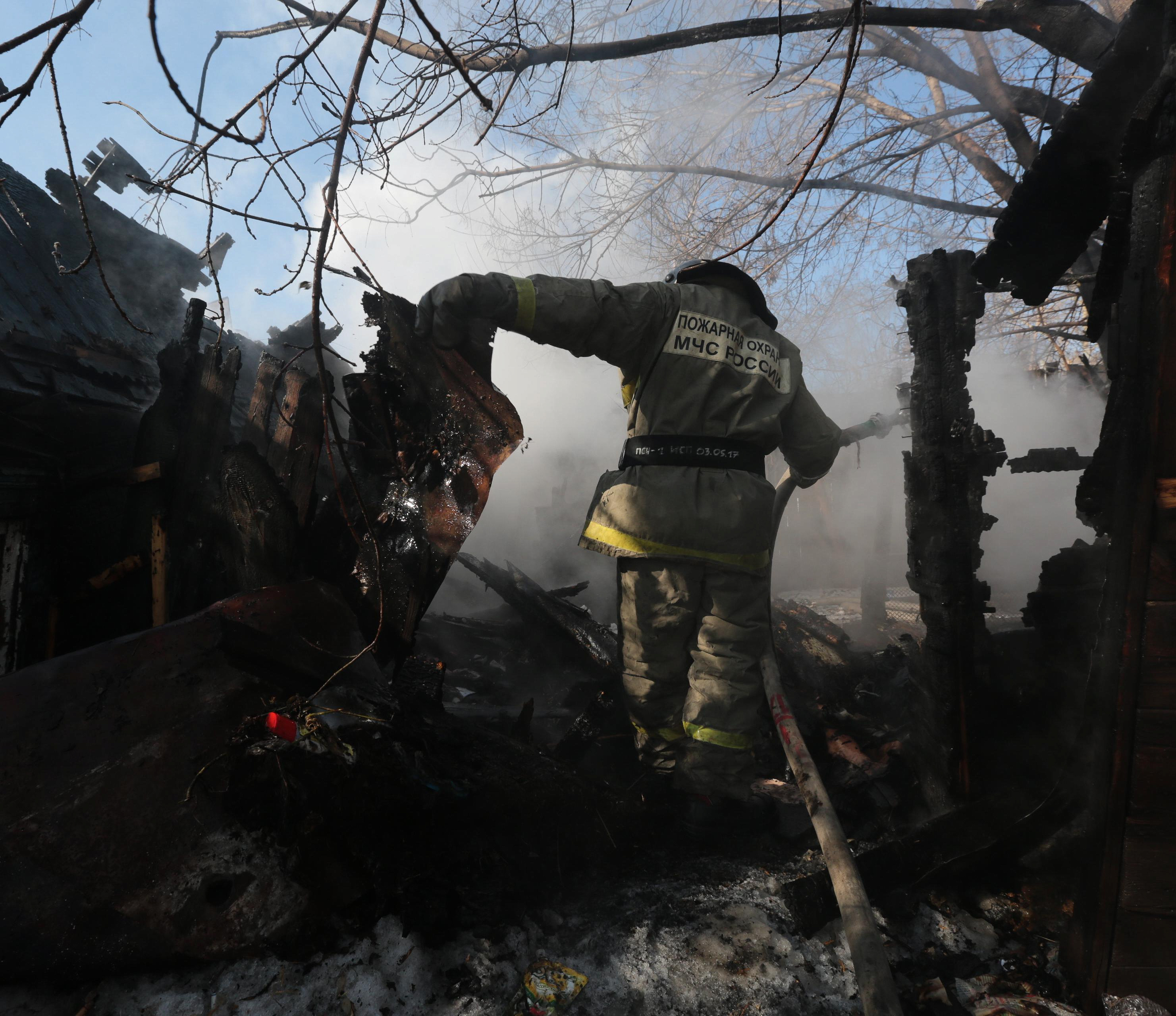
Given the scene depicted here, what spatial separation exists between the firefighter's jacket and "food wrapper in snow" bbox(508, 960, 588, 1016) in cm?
147

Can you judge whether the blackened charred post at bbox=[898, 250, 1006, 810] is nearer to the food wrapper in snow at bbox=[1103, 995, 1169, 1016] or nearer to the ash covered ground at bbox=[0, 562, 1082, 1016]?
the ash covered ground at bbox=[0, 562, 1082, 1016]

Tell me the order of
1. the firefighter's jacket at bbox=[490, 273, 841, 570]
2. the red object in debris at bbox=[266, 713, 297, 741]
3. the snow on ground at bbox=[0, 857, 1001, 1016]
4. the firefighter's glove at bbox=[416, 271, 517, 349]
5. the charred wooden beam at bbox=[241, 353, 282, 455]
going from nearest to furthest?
the snow on ground at bbox=[0, 857, 1001, 1016] → the red object in debris at bbox=[266, 713, 297, 741] → the firefighter's glove at bbox=[416, 271, 517, 349] → the firefighter's jacket at bbox=[490, 273, 841, 570] → the charred wooden beam at bbox=[241, 353, 282, 455]

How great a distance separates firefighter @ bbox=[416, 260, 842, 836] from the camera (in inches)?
99.2

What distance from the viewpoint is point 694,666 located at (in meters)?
2.65

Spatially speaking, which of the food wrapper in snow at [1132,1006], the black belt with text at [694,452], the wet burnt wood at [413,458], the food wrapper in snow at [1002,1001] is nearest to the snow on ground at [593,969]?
the food wrapper in snow at [1002,1001]

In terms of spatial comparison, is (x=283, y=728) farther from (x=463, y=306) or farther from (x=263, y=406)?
(x=263, y=406)

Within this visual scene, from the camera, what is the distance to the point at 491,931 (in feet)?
5.85

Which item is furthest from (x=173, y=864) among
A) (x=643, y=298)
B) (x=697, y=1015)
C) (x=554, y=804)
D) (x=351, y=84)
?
(x=643, y=298)

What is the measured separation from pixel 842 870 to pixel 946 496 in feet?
5.11

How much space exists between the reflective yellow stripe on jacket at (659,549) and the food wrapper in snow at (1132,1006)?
5.36 feet

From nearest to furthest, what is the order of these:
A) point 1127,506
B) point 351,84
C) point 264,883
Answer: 1. point 351,84
2. point 1127,506
3. point 264,883

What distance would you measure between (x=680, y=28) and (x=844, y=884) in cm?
444

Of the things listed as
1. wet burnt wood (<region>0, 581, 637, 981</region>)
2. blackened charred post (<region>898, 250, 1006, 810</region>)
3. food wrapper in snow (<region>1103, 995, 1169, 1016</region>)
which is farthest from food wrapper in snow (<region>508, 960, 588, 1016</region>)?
blackened charred post (<region>898, 250, 1006, 810</region>)

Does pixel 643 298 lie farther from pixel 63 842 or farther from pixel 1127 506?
pixel 63 842
